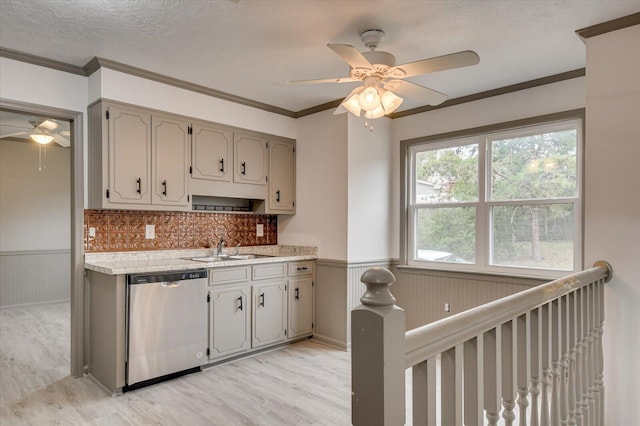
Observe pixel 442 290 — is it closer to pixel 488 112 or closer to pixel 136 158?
pixel 488 112

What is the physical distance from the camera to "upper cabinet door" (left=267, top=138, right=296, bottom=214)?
4547 mm

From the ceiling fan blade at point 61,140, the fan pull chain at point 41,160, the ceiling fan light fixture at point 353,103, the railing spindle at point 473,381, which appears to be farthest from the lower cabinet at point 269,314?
the fan pull chain at point 41,160

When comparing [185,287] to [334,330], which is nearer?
[185,287]

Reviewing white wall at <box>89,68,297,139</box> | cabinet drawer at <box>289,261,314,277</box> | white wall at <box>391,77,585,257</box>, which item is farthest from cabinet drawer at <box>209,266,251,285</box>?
white wall at <box>391,77,585,257</box>

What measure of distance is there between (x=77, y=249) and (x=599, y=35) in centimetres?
416

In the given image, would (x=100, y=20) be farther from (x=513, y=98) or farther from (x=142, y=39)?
(x=513, y=98)

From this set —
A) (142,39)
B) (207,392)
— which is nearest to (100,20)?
(142,39)

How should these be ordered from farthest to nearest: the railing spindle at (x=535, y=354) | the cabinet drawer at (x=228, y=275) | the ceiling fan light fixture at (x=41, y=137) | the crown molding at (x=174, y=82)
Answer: the ceiling fan light fixture at (x=41, y=137)
the cabinet drawer at (x=228, y=275)
the crown molding at (x=174, y=82)
the railing spindle at (x=535, y=354)

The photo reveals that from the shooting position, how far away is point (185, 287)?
3.33 m

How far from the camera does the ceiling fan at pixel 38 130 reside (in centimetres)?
483

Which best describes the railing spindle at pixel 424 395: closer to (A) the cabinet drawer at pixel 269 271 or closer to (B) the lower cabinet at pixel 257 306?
(B) the lower cabinet at pixel 257 306

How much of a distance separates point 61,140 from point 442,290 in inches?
225

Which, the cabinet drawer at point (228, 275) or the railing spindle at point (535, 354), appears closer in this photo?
the railing spindle at point (535, 354)

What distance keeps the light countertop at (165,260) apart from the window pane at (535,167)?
81.7 inches
